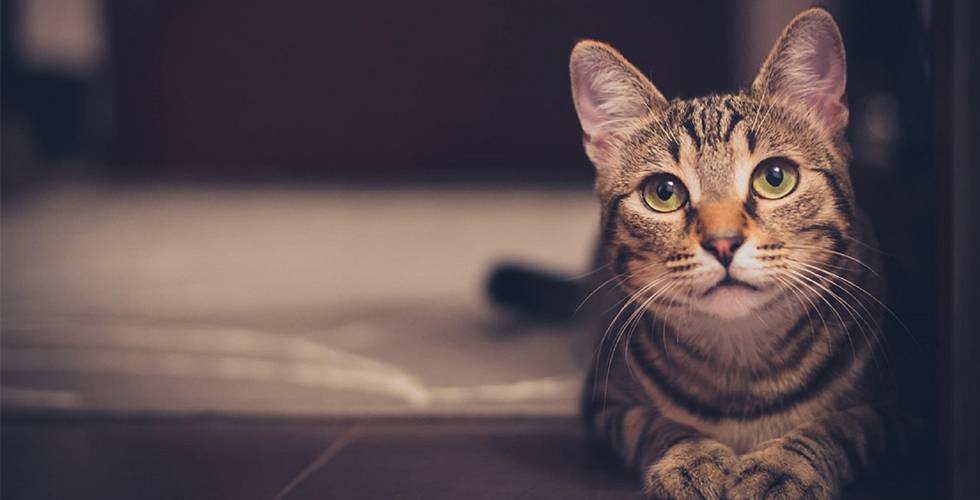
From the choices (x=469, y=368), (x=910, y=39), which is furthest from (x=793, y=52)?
(x=910, y=39)

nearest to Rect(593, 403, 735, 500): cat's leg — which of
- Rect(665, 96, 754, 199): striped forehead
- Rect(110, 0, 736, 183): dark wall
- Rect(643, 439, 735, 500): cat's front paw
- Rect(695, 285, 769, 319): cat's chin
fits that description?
Rect(643, 439, 735, 500): cat's front paw

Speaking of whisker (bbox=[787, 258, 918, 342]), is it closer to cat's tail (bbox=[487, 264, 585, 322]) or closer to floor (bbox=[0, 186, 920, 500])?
floor (bbox=[0, 186, 920, 500])

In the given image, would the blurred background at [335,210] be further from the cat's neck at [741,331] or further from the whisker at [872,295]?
the cat's neck at [741,331]

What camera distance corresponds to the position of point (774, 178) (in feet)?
3.06

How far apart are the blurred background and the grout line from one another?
14mm

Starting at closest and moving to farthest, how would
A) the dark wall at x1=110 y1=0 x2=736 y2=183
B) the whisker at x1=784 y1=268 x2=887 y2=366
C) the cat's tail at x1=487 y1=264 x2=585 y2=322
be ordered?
the whisker at x1=784 y1=268 x2=887 y2=366
the cat's tail at x1=487 y1=264 x2=585 y2=322
the dark wall at x1=110 y1=0 x2=736 y2=183

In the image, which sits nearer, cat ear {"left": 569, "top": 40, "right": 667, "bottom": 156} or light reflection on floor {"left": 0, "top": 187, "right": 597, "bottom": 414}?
cat ear {"left": 569, "top": 40, "right": 667, "bottom": 156}

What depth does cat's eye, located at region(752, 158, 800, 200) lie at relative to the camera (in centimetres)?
93

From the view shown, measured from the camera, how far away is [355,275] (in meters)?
2.66

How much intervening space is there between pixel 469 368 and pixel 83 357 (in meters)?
0.72

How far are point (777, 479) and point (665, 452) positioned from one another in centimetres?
12

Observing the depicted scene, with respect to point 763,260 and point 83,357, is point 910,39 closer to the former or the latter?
point 763,260

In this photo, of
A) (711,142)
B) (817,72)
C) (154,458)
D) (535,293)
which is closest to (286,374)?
(154,458)

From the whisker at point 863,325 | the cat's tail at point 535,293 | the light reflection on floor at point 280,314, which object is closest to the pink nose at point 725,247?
the whisker at point 863,325
